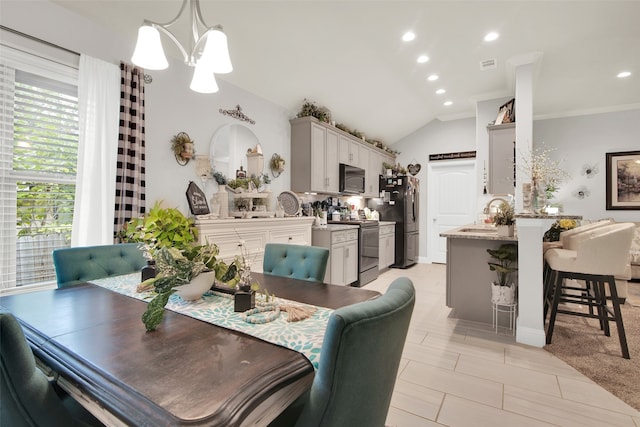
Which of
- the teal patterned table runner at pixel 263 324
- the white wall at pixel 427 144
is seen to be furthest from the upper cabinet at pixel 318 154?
the teal patterned table runner at pixel 263 324

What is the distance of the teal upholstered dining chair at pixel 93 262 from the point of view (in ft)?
5.56

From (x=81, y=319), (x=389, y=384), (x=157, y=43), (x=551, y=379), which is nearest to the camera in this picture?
(x=389, y=384)

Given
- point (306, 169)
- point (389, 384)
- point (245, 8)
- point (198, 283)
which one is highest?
point (245, 8)

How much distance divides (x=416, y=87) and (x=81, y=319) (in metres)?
5.22

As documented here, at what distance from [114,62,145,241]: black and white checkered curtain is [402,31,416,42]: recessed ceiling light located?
2.80 meters

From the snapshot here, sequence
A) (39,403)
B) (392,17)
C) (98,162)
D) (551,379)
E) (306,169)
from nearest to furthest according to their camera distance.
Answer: (39,403) < (551,379) < (98,162) < (392,17) < (306,169)

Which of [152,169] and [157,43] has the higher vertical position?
[157,43]

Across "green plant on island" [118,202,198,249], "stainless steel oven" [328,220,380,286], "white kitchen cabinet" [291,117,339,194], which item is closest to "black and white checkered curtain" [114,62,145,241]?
"green plant on island" [118,202,198,249]

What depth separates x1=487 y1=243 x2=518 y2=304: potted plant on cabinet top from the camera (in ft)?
9.25

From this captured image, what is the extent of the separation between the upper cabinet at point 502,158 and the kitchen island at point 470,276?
1623mm

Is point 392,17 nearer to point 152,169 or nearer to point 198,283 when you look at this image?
point 152,169

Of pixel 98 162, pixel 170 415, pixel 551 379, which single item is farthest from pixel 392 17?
pixel 170 415

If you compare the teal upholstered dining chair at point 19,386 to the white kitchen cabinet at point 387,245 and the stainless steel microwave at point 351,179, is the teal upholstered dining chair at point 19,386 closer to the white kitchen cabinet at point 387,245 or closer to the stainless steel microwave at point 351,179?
the stainless steel microwave at point 351,179

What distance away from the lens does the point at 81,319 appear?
1.11 meters
